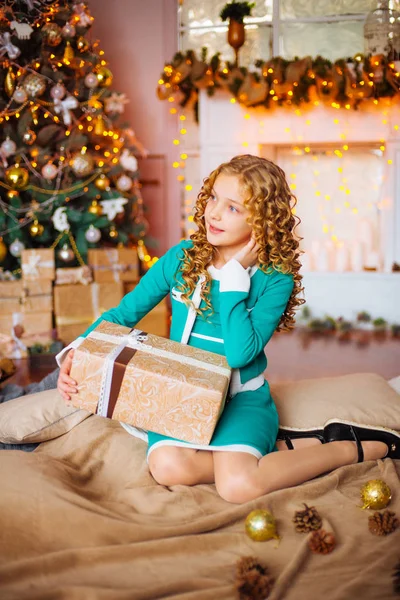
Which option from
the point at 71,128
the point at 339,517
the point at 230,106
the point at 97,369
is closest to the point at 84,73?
the point at 71,128

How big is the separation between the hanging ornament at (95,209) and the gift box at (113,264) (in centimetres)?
22

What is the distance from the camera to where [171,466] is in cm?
176

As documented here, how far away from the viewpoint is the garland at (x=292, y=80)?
4.57 m

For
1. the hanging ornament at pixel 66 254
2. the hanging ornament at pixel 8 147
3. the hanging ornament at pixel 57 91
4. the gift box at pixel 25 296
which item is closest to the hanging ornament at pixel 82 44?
the hanging ornament at pixel 57 91

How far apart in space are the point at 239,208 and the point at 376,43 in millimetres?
3284

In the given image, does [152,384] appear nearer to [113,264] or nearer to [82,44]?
[113,264]

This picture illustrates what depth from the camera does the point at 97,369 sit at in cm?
170

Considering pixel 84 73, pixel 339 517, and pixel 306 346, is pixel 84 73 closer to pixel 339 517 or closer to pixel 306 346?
pixel 306 346

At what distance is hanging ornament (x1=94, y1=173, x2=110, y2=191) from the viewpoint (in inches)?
165

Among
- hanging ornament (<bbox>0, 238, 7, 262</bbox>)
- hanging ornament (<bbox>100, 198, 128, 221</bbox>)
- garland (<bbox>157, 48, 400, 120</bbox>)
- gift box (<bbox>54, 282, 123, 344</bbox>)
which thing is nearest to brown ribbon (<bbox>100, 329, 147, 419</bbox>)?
gift box (<bbox>54, 282, 123, 344</bbox>)

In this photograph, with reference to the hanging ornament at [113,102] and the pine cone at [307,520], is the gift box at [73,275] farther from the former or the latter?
the pine cone at [307,520]

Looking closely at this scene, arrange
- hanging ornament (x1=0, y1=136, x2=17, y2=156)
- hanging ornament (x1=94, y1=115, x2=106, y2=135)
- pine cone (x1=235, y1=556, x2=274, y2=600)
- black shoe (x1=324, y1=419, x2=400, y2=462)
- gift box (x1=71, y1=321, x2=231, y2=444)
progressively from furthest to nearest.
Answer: hanging ornament (x1=94, y1=115, x2=106, y2=135) < hanging ornament (x1=0, y1=136, x2=17, y2=156) < black shoe (x1=324, y1=419, x2=400, y2=462) < gift box (x1=71, y1=321, x2=231, y2=444) < pine cone (x1=235, y1=556, x2=274, y2=600)

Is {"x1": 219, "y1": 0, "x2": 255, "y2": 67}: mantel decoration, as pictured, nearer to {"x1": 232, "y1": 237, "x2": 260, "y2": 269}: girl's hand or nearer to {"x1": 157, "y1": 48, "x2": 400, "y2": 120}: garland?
{"x1": 157, "y1": 48, "x2": 400, "y2": 120}: garland

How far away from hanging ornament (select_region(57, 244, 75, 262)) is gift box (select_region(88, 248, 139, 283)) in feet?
0.45
